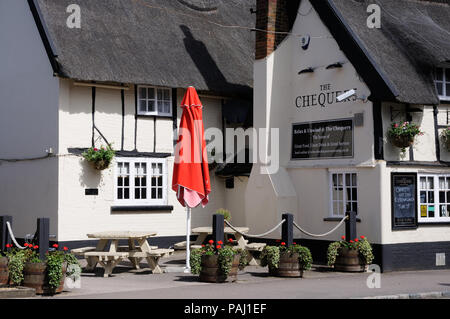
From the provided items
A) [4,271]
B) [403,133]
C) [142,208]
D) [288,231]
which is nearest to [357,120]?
[403,133]

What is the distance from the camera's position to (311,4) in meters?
18.8

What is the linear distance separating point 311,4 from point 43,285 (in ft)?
33.4

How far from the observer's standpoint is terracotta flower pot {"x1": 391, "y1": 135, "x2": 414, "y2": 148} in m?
16.6

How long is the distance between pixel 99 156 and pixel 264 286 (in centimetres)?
682

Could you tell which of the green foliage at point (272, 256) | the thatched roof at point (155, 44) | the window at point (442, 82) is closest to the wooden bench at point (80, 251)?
the green foliage at point (272, 256)

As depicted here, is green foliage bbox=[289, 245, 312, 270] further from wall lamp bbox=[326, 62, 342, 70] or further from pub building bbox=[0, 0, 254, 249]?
pub building bbox=[0, 0, 254, 249]

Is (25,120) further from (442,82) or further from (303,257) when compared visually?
(442,82)

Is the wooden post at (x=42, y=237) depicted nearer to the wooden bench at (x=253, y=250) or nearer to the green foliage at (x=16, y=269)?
the green foliage at (x=16, y=269)

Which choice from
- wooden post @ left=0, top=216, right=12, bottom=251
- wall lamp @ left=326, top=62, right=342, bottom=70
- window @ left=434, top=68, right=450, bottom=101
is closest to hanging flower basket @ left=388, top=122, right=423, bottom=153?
window @ left=434, top=68, right=450, bottom=101
